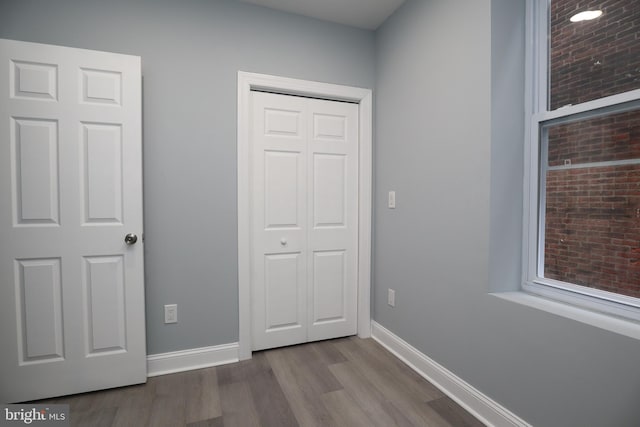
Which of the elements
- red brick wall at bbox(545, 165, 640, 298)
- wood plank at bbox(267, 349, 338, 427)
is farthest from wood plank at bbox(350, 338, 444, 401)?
red brick wall at bbox(545, 165, 640, 298)

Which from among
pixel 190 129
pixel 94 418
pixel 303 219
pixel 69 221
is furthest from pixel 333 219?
pixel 94 418

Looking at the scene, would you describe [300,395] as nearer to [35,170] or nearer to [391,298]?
[391,298]

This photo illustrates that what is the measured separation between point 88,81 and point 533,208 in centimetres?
250

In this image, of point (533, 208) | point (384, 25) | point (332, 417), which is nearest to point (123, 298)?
point (332, 417)

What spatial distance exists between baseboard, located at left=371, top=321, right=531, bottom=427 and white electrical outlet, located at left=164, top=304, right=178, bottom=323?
60.3 inches

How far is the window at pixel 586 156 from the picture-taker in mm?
1265

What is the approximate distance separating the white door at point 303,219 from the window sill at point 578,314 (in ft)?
4.15

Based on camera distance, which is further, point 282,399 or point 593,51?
point 282,399

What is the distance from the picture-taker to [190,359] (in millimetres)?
2145

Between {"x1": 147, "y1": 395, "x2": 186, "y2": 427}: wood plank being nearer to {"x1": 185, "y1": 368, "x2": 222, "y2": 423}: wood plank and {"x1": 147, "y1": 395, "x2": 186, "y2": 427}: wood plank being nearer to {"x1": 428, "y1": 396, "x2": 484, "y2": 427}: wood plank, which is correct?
{"x1": 185, "y1": 368, "x2": 222, "y2": 423}: wood plank

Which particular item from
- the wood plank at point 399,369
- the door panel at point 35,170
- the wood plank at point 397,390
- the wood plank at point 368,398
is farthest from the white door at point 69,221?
the wood plank at point 399,369

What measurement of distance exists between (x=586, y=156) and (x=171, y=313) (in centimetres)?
246

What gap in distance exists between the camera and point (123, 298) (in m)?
1.91

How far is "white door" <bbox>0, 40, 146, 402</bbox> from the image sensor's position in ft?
5.61
